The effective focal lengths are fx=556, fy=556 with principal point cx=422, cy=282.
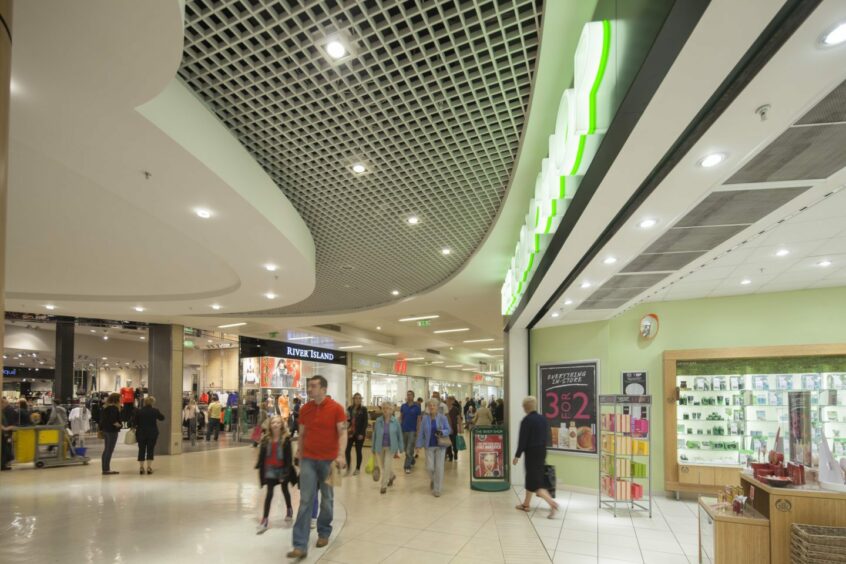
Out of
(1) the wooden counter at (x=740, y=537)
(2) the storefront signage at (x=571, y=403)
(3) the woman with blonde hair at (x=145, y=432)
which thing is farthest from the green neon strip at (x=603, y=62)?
(3) the woman with blonde hair at (x=145, y=432)

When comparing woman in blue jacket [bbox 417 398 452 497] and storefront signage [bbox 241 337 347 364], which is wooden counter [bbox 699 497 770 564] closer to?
woman in blue jacket [bbox 417 398 452 497]

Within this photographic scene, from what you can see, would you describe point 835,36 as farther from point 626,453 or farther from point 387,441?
point 387,441

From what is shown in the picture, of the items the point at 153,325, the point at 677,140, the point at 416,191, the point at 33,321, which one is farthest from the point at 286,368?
the point at 677,140

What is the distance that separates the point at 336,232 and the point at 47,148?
3574 millimetres

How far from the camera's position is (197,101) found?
142 inches

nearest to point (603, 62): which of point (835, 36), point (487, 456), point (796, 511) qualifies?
point (835, 36)

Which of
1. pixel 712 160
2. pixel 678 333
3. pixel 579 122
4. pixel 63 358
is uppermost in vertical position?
pixel 579 122

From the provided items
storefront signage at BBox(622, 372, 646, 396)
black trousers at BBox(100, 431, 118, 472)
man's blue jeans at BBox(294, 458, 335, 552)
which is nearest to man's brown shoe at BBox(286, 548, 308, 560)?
man's blue jeans at BBox(294, 458, 335, 552)

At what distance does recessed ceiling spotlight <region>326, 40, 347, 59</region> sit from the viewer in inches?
119

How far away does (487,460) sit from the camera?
9.05m

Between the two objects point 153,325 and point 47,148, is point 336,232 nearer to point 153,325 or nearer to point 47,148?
point 47,148

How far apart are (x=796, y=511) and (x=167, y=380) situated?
47.4 feet

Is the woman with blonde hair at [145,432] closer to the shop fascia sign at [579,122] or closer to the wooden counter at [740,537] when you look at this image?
the shop fascia sign at [579,122]

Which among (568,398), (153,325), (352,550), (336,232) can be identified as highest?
(336,232)
